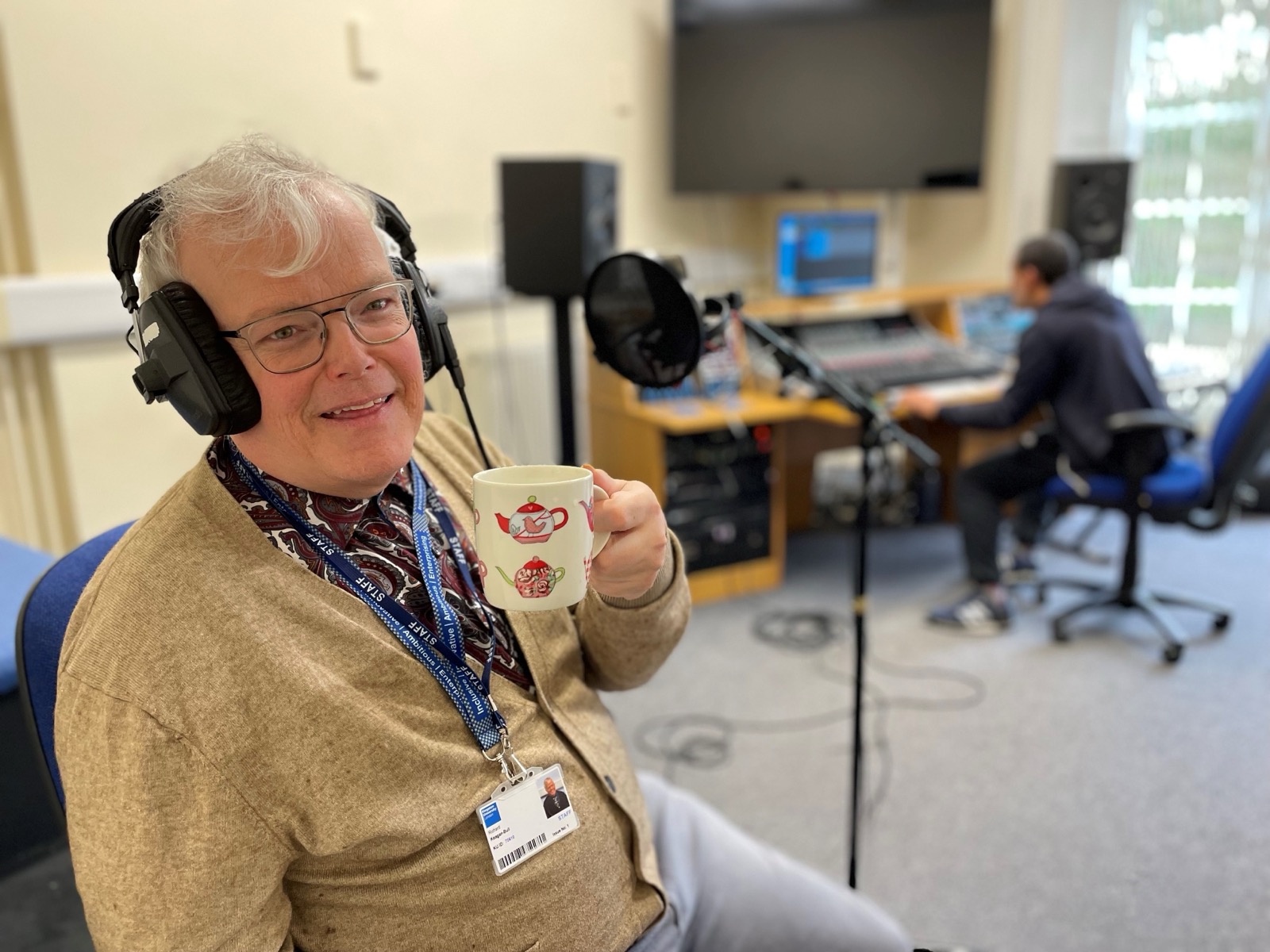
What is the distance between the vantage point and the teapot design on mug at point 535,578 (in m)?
0.70

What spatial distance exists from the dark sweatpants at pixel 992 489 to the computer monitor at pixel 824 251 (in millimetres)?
892

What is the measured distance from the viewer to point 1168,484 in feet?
9.08

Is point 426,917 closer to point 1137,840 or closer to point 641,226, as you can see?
point 1137,840

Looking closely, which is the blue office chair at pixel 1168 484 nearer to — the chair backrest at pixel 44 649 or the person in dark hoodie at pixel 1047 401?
the person in dark hoodie at pixel 1047 401

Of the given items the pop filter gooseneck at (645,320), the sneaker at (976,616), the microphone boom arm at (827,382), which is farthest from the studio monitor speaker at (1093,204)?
the pop filter gooseneck at (645,320)

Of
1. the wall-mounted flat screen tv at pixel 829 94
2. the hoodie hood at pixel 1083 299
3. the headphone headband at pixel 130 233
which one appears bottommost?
the hoodie hood at pixel 1083 299

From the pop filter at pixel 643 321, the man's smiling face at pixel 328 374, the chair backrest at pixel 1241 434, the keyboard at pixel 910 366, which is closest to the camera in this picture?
the man's smiling face at pixel 328 374

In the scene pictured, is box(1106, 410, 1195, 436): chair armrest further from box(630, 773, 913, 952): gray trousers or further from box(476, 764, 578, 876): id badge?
box(476, 764, 578, 876): id badge

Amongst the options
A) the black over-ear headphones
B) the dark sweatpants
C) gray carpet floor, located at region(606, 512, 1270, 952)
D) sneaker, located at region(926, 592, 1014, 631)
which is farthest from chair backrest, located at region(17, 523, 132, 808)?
the dark sweatpants

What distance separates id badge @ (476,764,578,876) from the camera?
86cm

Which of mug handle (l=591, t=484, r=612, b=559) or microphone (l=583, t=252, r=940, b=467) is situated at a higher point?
microphone (l=583, t=252, r=940, b=467)

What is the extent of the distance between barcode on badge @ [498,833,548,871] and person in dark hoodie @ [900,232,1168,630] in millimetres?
2292

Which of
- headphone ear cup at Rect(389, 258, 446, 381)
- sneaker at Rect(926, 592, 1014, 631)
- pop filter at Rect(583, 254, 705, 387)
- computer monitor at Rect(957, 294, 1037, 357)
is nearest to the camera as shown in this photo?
headphone ear cup at Rect(389, 258, 446, 381)

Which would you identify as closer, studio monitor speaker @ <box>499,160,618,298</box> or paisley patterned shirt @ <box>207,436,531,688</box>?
paisley patterned shirt @ <box>207,436,531,688</box>
